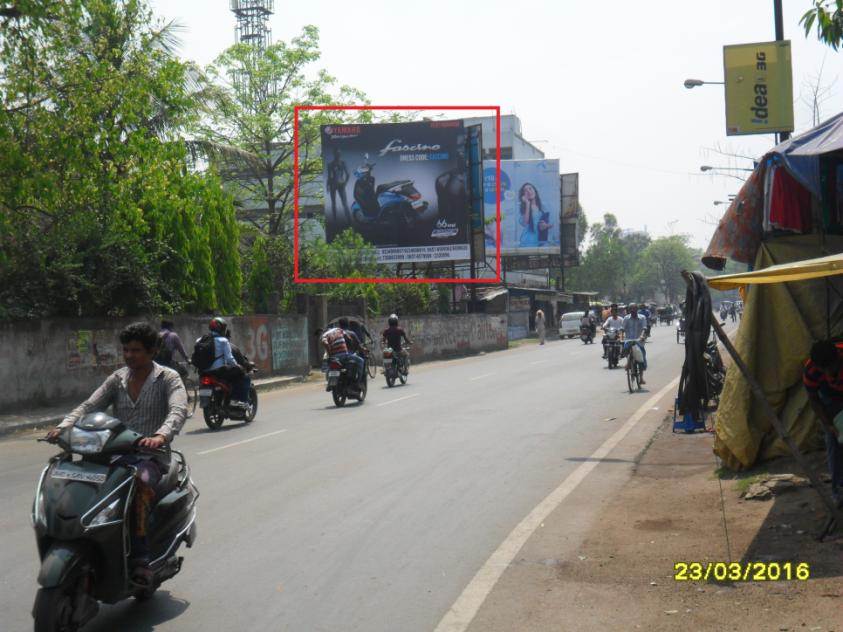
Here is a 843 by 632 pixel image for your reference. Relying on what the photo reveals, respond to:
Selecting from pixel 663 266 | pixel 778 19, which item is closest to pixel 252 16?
pixel 778 19

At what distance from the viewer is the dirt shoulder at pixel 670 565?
16.7 feet

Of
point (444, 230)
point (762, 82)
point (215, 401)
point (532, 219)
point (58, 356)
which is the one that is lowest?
point (215, 401)

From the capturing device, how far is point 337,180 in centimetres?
4234

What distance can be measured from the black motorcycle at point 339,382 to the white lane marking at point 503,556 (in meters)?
7.13

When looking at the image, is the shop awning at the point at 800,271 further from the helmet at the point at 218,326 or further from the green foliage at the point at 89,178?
the green foliage at the point at 89,178

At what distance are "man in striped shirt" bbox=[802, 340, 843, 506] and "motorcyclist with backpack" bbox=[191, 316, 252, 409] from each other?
9972 mm

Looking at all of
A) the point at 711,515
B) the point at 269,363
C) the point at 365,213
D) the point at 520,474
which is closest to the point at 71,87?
the point at 269,363

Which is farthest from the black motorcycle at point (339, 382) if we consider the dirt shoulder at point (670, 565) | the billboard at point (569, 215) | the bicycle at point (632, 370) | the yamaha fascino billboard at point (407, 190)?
the billboard at point (569, 215)

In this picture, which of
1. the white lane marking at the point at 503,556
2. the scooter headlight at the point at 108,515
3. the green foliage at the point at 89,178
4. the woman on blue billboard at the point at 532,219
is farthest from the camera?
the woman on blue billboard at the point at 532,219

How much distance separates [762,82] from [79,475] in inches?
407

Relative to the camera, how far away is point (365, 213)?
42688mm

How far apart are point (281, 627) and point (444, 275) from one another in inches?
1867
